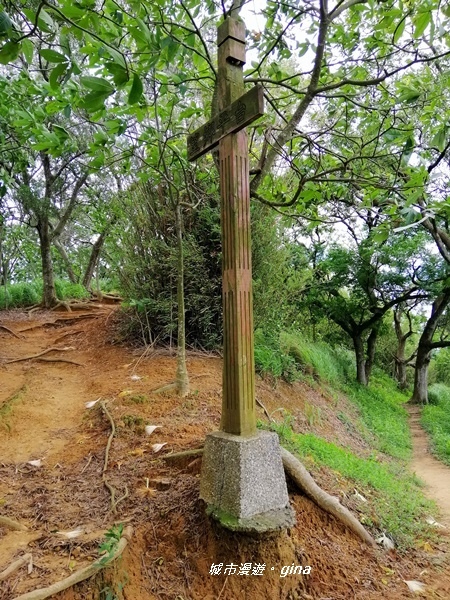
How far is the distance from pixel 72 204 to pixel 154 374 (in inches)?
307

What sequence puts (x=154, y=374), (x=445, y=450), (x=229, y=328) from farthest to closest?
(x=445, y=450)
(x=154, y=374)
(x=229, y=328)

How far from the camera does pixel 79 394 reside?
14.9 ft

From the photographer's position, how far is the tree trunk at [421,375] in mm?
11945

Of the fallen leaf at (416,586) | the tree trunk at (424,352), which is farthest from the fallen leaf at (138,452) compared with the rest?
the tree trunk at (424,352)

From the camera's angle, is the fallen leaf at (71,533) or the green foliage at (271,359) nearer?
the fallen leaf at (71,533)

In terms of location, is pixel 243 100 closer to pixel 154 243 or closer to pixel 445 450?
pixel 154 243

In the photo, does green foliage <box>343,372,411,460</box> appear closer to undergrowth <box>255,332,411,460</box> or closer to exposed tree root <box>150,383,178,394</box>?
undergrowth <box>255,332,411,460</box>

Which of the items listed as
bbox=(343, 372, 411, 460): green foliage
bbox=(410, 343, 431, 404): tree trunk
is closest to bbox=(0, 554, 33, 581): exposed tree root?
bbox=(343, 372, 411, 460): green foliage

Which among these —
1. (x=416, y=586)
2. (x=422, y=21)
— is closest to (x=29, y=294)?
(x=416, y=586)

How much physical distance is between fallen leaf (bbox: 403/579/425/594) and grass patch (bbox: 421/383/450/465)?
5.28 metres

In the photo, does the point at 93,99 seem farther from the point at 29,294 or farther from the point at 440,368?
the point at 440,368

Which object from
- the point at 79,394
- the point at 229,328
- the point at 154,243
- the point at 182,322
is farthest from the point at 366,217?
the point at 229,328

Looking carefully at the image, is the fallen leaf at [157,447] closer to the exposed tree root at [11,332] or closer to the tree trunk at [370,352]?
the exposed tree root at [11,332]

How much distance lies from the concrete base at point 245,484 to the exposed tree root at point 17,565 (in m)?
0.90
